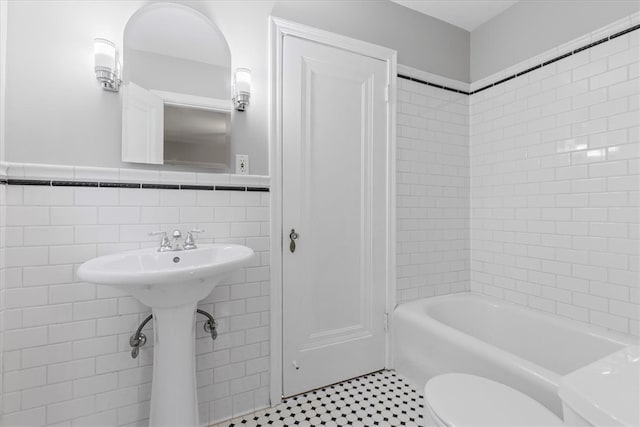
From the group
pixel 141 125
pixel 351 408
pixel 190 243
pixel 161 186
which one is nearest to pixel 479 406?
pixel 351 408

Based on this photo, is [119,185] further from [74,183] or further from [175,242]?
[175,242]

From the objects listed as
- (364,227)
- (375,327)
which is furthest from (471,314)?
(364,227)

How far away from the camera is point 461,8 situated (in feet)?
7.36

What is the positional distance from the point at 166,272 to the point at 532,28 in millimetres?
2655

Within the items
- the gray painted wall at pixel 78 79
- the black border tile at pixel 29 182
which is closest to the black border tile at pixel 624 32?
the gray painted wall at pixel 78 79

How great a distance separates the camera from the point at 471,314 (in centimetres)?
229

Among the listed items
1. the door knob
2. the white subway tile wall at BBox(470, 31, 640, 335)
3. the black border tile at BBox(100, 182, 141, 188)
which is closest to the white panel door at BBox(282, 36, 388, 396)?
the door knob

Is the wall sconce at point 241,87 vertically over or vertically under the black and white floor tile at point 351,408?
over

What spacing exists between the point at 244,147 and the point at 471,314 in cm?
197

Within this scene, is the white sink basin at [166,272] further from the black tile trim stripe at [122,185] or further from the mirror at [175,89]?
the mirror at [175,89]

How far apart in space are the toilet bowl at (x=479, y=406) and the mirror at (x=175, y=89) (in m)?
1.43

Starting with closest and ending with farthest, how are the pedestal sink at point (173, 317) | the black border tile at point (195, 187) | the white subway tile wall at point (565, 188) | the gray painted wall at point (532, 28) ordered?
the pedestal sink at point (173, 317)
the black border tile at point (195, 187)
the white subway tile wall at point (565, 188)
the gray painted wall at point (532, 28)

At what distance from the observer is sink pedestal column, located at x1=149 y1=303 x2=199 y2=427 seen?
1.30m

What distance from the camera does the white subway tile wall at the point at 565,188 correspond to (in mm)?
1666
